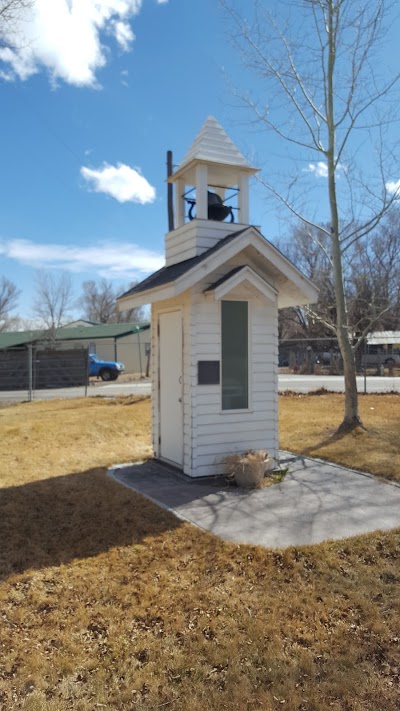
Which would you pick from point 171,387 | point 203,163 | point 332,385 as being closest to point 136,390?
point 332,385

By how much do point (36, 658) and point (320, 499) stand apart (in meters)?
3.57

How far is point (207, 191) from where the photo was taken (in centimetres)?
700

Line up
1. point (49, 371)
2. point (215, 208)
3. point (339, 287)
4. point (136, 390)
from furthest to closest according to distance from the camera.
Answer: point (49, 371) → point (136, 390) → point (339, 287) → point (215, 208)

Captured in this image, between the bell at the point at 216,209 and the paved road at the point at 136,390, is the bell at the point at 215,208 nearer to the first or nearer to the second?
the bell at the point at 216,209

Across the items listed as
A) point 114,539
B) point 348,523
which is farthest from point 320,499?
point 114,539

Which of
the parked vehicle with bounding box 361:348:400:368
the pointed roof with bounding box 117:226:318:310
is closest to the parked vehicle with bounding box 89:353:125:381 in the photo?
the parked vehicle with bounding box 361:348:400:368

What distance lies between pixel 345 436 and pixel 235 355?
3.61 metres

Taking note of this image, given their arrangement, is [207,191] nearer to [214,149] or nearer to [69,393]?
[214,149]

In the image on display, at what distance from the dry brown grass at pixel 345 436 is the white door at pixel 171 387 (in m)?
2.29

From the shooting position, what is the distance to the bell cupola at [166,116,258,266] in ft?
22.4

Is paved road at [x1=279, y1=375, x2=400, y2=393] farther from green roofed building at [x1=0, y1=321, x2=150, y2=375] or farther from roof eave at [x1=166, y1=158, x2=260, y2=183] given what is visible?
green roofed building at [x1=0, y1=321, x2=150, y2=375]

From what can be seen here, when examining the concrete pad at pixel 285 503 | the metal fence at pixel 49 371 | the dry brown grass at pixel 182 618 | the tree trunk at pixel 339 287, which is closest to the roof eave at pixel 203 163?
the tree trunk at pixel 339 287

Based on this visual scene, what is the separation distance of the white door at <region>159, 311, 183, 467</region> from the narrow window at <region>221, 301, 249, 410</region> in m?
0.58

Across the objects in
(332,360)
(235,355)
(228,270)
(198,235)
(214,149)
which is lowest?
(332,360)
